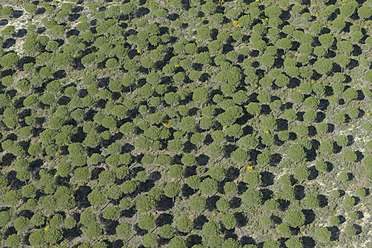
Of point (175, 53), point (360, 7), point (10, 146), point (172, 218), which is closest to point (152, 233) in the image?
point (172, 218)

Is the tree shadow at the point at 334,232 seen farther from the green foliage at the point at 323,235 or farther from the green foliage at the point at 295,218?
the green foliage at the point at 295,218

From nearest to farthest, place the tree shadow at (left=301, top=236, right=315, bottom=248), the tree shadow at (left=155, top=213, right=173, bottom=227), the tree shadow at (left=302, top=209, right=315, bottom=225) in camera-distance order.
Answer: the tree shadow at (left=301, top=236, right=315, bottom=248), the tree shadow at (left=302, top=209, right=315, bottom=225), the tree shadow at (left=155, top=213, right=173, bottom=227)

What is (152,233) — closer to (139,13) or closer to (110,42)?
(110,42)

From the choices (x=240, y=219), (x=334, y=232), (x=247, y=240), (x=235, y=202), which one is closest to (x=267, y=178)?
(x=235, y=202)

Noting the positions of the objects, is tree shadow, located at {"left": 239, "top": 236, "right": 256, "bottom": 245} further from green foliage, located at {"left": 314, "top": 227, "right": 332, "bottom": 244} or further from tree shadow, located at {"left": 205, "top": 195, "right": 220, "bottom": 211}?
green foliage, located at {"left": 314, "top": 227, "right": 332, "bottom": 244}

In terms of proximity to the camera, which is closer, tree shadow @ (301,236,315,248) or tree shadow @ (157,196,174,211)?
tree shadow @ (301,236,315,248)

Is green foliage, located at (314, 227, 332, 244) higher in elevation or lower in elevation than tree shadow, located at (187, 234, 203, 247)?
lower

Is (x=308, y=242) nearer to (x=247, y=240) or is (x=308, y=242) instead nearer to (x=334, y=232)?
(x=334, y=232)

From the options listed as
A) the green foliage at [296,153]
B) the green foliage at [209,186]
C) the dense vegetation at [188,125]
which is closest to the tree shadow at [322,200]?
the dense vegetation at [188,125]

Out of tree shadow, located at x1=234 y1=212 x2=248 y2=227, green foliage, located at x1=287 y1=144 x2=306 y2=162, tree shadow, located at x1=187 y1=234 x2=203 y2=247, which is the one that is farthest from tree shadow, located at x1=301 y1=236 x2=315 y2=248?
tree shadow, located at x1=187 y1=234 x2=203 y2=247
